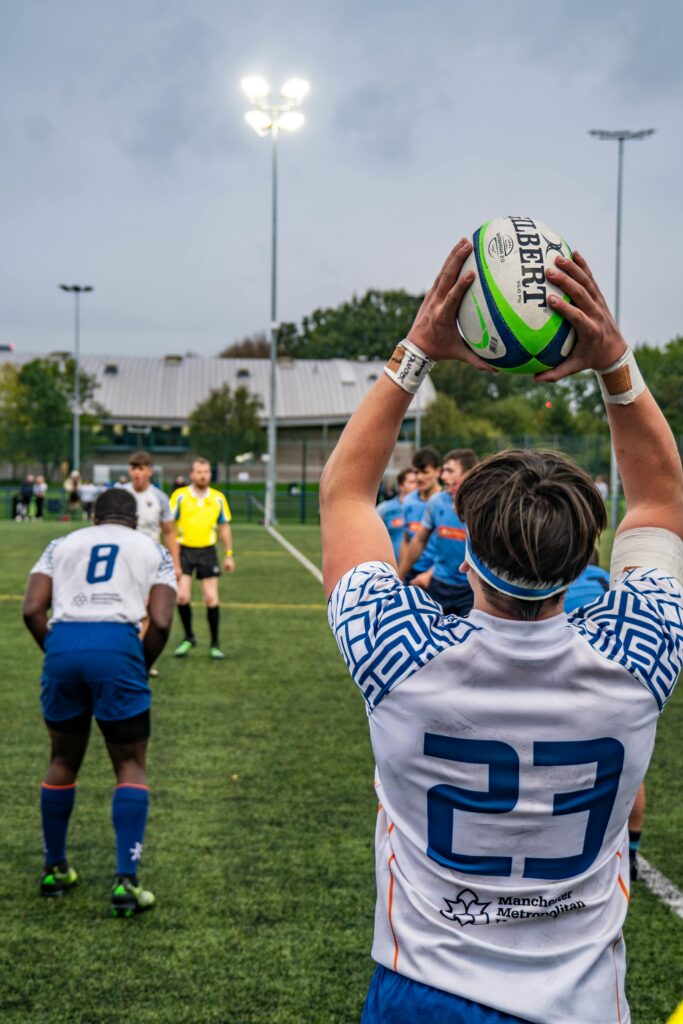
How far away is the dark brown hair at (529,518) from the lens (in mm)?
1648

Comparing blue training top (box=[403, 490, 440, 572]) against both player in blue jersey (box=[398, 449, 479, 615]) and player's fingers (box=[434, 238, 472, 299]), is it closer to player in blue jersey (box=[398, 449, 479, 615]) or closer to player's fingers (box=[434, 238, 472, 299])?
player in blue jersey (box=[398, 449, 479, 615])

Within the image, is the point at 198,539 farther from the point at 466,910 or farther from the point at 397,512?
the point at 466,910

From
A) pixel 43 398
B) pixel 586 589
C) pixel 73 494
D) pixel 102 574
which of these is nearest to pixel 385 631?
pixel 586 589

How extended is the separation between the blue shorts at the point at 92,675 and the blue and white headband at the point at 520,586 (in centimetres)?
338

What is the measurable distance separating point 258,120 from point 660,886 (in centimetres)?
2753

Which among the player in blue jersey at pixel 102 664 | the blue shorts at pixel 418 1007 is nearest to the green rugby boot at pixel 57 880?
the player in blue jersey at pixel 102 664

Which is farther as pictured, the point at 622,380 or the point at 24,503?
the point at 24,503

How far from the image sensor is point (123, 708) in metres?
4.78

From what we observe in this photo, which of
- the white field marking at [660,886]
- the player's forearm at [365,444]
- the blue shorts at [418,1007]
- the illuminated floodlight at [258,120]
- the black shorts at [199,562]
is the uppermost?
the illuminated floodlight at [258,120]

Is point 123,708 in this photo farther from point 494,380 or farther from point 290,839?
point 494,380

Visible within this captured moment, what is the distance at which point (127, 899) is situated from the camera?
15.4 feet

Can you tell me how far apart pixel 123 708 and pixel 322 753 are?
2.81 meters

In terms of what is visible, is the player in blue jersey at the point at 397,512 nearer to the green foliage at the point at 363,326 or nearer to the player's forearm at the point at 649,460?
the player's forearm at the point at 649,460

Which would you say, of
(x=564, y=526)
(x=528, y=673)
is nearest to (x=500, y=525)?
(x=564, y=526)
